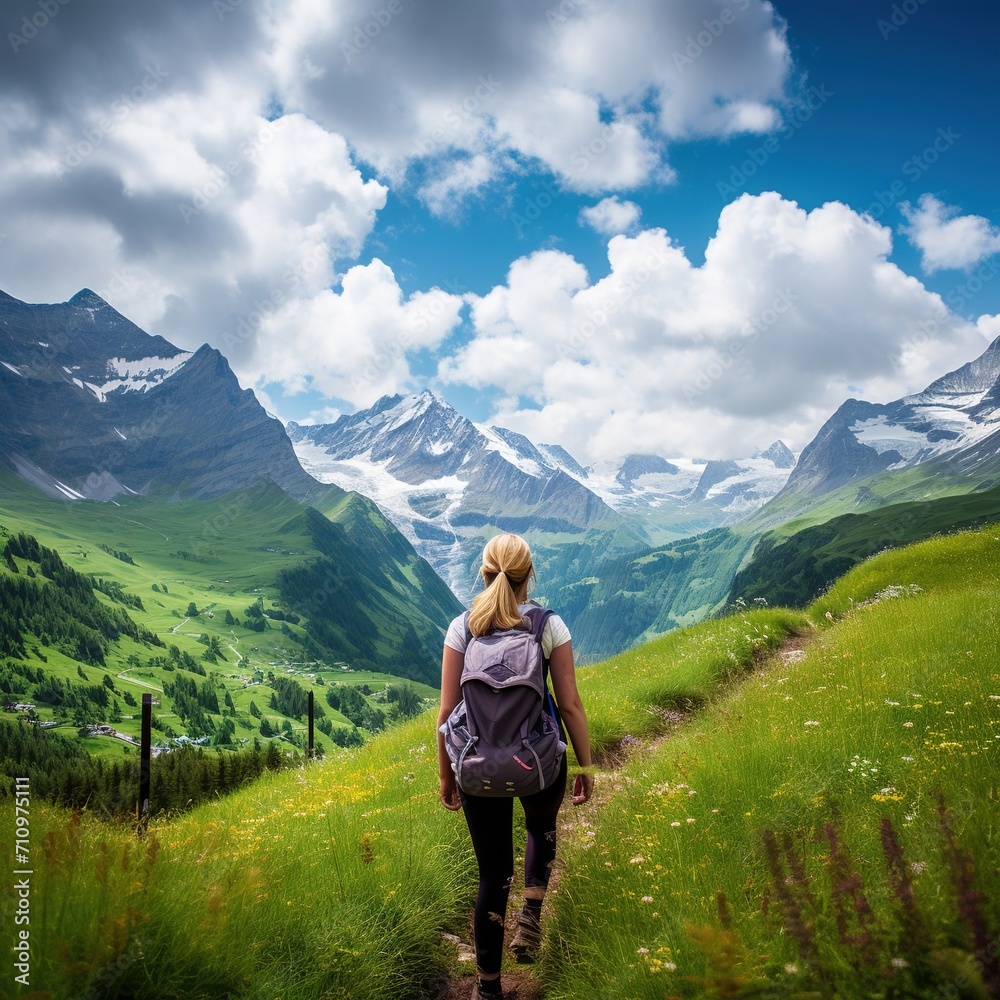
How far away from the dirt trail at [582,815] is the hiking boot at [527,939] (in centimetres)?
14

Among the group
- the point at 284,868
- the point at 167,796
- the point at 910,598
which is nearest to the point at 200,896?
the point at 284,868

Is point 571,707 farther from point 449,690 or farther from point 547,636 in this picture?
point 449,690

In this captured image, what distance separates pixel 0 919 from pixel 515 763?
→ 3313 mm

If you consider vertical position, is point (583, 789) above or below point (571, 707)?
below

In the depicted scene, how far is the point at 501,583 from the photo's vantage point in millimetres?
5383

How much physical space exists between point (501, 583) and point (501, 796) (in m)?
1.69

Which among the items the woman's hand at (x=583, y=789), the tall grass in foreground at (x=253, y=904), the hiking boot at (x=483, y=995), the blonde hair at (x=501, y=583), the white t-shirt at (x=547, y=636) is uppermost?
the blonde hair at (x=501, y=583)

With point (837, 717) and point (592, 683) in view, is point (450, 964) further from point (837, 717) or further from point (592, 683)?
point (592, 683)

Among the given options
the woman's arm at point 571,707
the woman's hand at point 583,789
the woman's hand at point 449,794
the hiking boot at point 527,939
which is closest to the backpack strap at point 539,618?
the woman's arm at point 571,707

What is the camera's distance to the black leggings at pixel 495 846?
5061 mm

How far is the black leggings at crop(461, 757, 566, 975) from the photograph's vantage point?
5061 mm

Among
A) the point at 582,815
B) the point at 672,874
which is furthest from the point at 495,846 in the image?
the point at 582,815

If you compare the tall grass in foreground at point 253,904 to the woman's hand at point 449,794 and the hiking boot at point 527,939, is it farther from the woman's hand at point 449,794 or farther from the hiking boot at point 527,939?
the woman's hand at point 449,794

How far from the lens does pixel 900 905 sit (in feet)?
11.2
